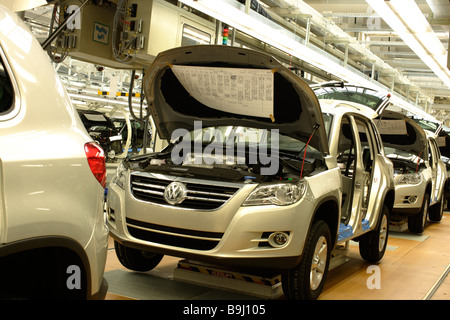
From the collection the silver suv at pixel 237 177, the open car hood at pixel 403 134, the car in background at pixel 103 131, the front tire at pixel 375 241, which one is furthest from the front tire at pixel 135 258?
the car in background at pixel 103 131

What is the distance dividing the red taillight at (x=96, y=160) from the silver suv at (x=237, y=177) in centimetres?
139

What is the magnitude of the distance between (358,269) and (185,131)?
244 cm

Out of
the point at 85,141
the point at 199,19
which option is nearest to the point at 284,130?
the point at 85,141

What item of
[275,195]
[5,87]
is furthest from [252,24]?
[5,87]

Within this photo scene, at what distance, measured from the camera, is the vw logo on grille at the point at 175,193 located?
356cm

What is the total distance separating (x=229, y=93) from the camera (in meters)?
4.15

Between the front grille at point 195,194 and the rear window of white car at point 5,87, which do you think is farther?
the front grille at point 195,194

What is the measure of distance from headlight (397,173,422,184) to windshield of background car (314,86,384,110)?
2745 mm

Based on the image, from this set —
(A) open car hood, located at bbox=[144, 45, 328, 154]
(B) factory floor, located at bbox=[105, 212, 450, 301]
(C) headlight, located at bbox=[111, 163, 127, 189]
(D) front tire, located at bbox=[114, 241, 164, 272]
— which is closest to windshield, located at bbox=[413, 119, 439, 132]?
(B) factory floor, located at bbox=[105, 212, 450, 301]

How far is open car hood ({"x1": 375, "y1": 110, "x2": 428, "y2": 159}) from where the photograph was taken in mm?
7691

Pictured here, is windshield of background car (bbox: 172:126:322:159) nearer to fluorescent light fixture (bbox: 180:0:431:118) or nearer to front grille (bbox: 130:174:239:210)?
front grille (bbox: 130:174:239:210)

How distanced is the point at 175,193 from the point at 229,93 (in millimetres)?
1040

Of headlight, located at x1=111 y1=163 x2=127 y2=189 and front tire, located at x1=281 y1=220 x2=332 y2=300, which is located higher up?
headlight, located at x1=111 y1=163 x2=127 y2=189

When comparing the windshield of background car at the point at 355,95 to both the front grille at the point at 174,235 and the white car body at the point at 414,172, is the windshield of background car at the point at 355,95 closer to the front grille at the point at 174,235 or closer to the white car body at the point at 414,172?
the white car body at the point at 414,172
